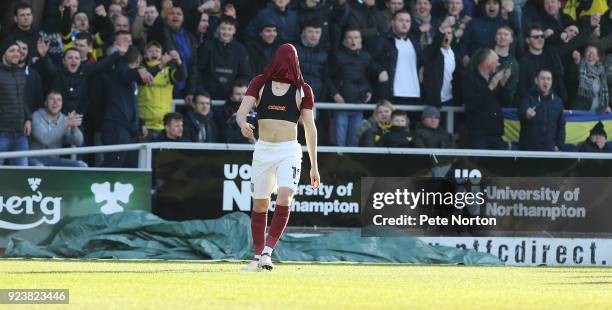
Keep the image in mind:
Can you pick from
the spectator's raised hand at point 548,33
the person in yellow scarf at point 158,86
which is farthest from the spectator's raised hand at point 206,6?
the spectator's raised hand at point 548,33

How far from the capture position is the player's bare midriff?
1459 cm

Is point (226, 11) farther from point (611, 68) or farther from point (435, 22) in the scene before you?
point (611, 68)

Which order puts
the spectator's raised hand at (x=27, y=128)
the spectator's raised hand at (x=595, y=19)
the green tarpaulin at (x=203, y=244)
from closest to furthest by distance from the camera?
the green tarpaulin at (x=203, y=244) < the spectator's raised hand at (x=27, y=128) < the spectator's raised hand at (x=595, y=19)

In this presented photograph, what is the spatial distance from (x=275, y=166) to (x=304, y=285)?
8.21 feet

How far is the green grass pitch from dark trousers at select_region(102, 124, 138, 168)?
2.71 meters

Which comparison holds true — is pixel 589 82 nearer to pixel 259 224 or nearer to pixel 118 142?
pixel 118 142

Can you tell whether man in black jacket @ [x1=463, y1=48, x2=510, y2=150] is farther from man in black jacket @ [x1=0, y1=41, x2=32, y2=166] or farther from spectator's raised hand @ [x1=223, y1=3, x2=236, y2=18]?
man in black jacket @ [x1=0, y1=41, x2=32, y2=166]

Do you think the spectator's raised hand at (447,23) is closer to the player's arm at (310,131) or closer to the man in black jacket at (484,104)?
the man in black jacket at (484,104)

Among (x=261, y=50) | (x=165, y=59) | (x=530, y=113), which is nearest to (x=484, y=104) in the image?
(x=530, y=113)

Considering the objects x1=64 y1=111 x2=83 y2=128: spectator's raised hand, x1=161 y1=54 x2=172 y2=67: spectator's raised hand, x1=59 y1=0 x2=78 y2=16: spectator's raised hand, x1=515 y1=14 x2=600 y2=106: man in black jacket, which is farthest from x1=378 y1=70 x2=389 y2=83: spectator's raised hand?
x1=64 y1=111 x2=83 y2=128: spectator's raised hand

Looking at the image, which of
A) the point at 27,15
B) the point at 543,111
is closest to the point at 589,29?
the point at 543,111

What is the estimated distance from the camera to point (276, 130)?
14594 millimetres

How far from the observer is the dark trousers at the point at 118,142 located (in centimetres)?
1936

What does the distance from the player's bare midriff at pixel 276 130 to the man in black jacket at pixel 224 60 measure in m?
6.41
